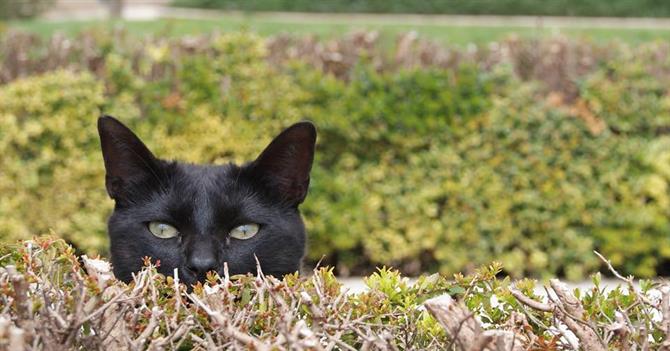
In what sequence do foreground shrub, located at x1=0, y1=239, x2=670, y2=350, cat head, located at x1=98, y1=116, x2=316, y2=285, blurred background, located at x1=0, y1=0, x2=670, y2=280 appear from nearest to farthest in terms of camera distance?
foreground shrub, located at x1=0, y1=239, x2=670, y2=350 < cat head, located at x1=98, y1=116, x2=316, y2=285 < blurred background, located at x1=0, y1=0, x2=670, y2=280

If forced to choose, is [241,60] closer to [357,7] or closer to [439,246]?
[439,246]

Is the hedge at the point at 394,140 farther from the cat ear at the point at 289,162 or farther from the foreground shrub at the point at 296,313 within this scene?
the foreground shrub at the point at 296,313

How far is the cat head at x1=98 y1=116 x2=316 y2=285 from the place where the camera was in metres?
3.07

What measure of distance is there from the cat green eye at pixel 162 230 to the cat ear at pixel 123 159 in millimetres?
215

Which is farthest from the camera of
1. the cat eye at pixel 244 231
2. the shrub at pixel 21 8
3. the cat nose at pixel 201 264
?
the shrub at pixel 21 8

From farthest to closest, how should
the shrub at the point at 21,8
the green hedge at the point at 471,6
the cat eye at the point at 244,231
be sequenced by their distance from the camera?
the green hedge at the point at 471,6
the shrub at the point at 21,8
the cat eye at the point at 244,231

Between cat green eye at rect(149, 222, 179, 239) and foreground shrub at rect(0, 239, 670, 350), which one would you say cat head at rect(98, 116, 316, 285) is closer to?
cat green eye at rect(149, 222, 179, 239)

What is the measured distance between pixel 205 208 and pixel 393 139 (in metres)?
3.84

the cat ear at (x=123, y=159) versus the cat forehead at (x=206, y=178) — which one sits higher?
the cat ear at (x=123, y=159)

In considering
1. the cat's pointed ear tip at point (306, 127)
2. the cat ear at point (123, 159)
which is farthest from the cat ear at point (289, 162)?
the cat ear at point (123, 159)

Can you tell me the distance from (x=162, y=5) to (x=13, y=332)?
27.7 meters

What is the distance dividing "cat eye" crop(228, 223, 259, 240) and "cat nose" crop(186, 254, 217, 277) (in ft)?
0.82

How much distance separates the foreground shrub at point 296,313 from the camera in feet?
5.99

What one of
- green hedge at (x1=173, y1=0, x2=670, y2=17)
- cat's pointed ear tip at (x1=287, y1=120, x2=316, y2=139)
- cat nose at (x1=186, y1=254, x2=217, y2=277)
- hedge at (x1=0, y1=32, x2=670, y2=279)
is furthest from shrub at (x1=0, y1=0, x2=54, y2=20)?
cat nose at (x1=186, y1=254, x2=217, y2=277)
